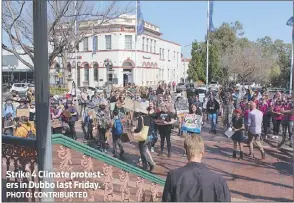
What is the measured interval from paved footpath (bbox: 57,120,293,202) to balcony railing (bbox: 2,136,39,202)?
3997mm

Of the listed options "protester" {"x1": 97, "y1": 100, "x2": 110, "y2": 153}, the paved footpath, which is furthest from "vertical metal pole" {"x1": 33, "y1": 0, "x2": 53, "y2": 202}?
"protester" {"x1": 97, "y1": 100, "x2": 110, "y2": 153}

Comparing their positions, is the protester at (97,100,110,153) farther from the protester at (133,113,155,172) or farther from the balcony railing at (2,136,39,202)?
the balcony railing at (2,136,39,202)

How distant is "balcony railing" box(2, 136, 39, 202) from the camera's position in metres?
4.35

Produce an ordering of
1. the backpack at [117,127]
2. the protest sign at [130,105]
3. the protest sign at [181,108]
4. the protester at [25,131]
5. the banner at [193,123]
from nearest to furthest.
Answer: the protester at [25,131] < the backpack at [117,127] < the banner at [193,123] < the protest sign at [181,108] < the protest sign at [130,105]

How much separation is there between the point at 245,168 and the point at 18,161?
21.0 feet

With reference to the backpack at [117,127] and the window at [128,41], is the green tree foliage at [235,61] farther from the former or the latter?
the backpack at [117,127]

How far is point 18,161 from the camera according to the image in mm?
4523

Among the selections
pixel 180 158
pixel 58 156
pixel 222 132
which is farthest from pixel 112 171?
pixel 222 132

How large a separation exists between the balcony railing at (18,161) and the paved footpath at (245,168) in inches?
157

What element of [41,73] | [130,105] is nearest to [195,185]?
[41,73]

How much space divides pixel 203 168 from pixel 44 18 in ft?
7.70

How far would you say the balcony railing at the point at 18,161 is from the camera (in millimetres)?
4355

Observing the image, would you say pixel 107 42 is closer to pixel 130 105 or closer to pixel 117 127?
pixel 130 105

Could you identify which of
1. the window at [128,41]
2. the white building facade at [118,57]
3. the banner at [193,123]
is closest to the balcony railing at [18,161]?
the banner at [193,123]
